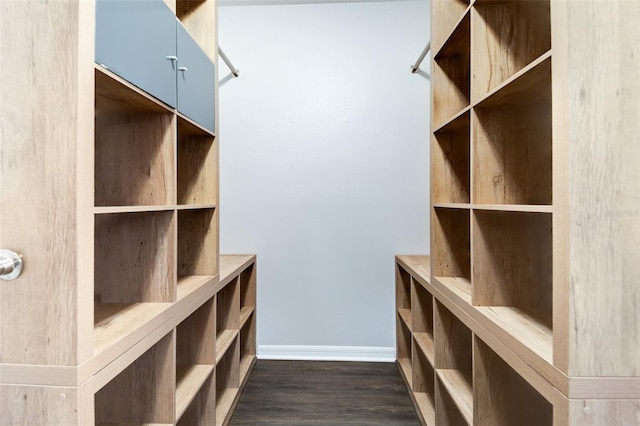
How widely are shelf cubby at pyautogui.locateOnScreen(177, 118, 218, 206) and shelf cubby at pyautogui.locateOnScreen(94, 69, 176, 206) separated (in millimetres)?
422

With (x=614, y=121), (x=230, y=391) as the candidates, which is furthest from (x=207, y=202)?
(x=614, y=121)

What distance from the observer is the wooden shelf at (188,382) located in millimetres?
1316

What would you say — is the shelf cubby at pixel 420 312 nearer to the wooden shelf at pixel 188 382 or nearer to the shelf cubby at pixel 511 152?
the shelf cubby at pixel 511 152

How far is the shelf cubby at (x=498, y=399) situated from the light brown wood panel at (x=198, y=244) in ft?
3.99

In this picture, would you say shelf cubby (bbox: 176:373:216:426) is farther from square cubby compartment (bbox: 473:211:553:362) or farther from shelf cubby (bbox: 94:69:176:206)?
square cubby compartment (bbox: 473:211:553:362)

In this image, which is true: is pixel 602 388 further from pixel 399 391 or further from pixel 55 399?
pixel 399 391

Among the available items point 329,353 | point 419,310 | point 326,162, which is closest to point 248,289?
point 329,353

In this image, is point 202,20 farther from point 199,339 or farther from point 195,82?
point 199,339

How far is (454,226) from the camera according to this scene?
165 cm

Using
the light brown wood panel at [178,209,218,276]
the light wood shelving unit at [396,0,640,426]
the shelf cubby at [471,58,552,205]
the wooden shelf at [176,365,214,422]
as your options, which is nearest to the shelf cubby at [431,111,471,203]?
the light wood shelving unit at [396,0,640,426]

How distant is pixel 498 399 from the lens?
3.92ft

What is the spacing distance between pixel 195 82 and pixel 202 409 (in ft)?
4.90

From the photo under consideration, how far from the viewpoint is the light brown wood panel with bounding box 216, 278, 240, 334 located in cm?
212

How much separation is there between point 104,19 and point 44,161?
392mm
